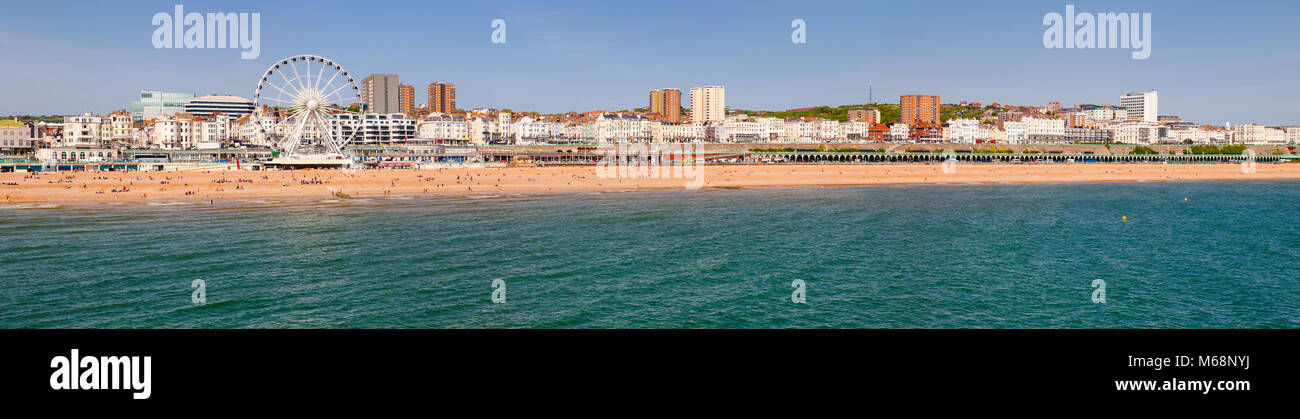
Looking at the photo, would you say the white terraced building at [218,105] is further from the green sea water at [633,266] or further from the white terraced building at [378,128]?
the green sea water at [633,266]

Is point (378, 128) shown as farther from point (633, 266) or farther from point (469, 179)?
point (633, 266)

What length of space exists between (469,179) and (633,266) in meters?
42.8

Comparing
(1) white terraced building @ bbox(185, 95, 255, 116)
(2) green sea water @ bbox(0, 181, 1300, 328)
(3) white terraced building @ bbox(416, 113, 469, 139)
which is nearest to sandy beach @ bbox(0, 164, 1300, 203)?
(2) green sea water @ bbox(0, 181, 1300, 328)

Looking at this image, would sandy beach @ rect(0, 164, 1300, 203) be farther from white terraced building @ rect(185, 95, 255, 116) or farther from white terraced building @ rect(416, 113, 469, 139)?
white terraced building @ rect(185, 95, 255, 116)

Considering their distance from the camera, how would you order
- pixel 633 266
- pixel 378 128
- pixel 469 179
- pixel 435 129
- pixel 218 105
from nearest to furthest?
pixel 633 266, pixel 469 179, pixel 378 128, pixel 435 129, pixel 218 105

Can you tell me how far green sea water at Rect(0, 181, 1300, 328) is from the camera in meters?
16.5

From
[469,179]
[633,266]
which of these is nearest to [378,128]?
[469,179]

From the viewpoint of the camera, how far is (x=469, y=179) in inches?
2484

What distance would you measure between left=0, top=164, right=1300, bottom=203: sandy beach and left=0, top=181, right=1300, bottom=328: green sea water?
7.72 meters

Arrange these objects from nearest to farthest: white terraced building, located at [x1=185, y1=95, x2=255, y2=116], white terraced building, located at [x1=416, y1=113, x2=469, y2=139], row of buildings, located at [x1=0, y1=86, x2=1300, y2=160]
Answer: row of buildings, located at [x1=0, y1=86, x2=1300, y2=160], white terraced building, located at [x1=416, y1=113, x2=469, y2=139], white terraced building, located at [x1=185, y1=95, x2=255, y2=116]

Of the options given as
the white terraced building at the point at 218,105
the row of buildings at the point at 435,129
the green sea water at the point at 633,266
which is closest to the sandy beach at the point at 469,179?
the green sea water at the point at 633,266

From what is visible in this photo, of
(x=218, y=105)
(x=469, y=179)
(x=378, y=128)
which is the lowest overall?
(x=469, y=179)
